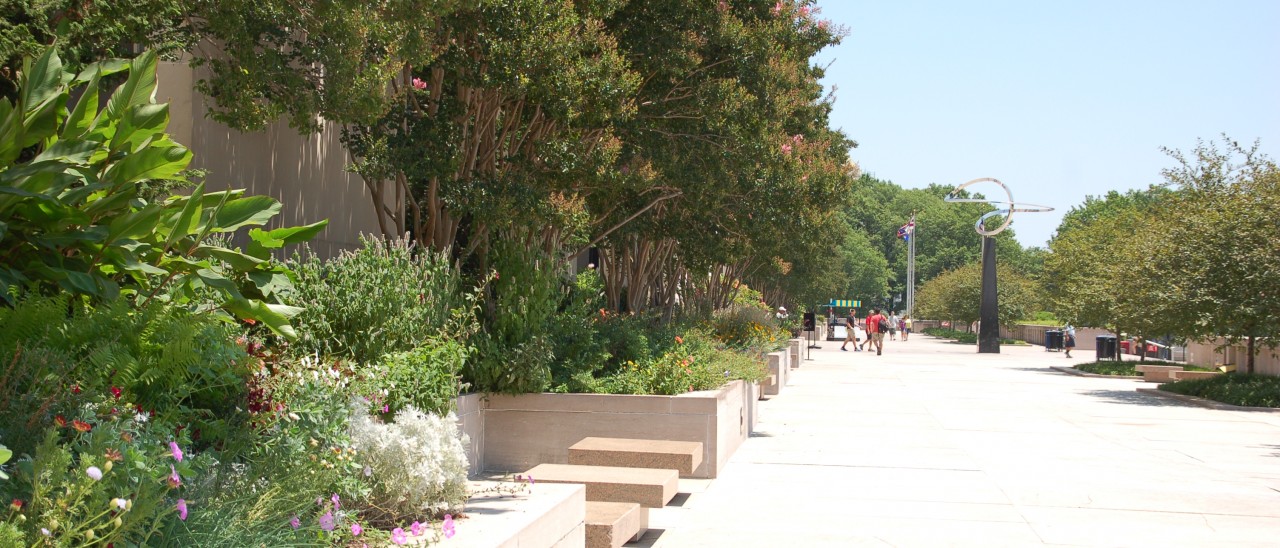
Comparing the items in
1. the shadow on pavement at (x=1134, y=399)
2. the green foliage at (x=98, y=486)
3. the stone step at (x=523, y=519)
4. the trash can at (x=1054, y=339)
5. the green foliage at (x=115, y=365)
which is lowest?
the shadow on pavement at (x=1134, y=399)

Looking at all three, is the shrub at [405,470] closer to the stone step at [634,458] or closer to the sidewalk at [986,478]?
the sidewalk at [986,478]

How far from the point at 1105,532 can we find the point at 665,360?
4.94 meters

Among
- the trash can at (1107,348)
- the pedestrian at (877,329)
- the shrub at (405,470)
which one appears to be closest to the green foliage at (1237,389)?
the trash can at (1107,348)

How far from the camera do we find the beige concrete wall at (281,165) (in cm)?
1145

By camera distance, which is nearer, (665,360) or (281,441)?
(281,441)

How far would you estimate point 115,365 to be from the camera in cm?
407

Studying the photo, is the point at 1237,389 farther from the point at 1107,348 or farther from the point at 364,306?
the point at 364,306

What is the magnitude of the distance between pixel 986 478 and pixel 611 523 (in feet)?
19.1

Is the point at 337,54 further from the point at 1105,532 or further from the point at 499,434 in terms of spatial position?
the point at 1105,532

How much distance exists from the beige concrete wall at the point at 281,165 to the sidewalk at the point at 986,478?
18.6 ft

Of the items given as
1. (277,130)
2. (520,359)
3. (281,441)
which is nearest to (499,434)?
(520,359)

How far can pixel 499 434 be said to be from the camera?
423 inches

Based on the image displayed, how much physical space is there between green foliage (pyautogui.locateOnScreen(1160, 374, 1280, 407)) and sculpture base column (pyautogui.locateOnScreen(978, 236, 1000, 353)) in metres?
24.5

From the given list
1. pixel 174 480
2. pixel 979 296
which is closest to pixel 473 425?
pixel 174 480
